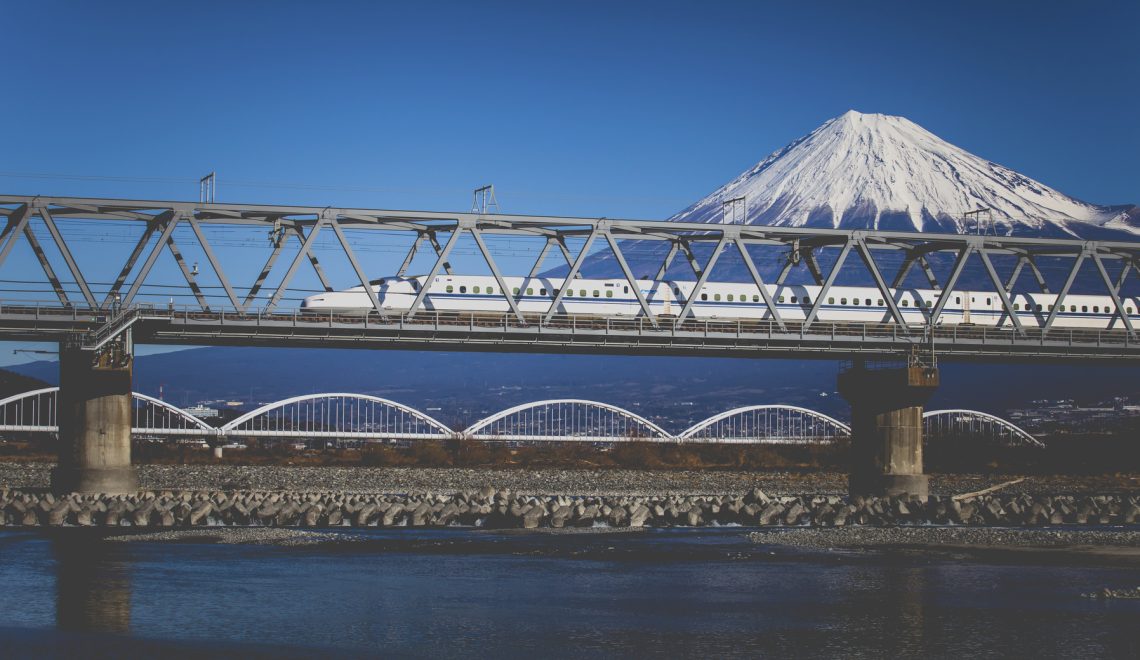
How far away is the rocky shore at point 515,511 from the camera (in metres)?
51.4

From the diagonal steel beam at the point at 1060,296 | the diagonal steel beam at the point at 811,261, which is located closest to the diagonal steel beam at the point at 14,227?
the diagonal steel beam at the point at 811,261

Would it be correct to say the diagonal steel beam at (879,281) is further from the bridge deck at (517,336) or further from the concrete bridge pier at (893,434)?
the concrete bridge pier at (893,434)

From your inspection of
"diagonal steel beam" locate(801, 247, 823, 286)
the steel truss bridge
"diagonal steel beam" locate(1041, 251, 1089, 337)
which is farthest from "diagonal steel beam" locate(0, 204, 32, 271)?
"diagonal steel beam" locate(1041, 251, 1089, 337)

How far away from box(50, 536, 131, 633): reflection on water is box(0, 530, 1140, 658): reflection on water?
0.26 feet

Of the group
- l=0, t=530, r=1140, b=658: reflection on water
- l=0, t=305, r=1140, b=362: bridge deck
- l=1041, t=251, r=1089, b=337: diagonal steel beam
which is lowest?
l=0, t=530, r=1140, b=658: reflection on water

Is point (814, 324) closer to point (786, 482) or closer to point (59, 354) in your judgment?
point (786, 482)

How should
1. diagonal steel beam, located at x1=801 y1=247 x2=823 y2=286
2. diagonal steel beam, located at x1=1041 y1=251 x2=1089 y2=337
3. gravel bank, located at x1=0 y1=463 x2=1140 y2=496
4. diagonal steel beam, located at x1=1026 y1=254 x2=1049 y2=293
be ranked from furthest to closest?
diagonal steel beam, located at x1=1026 y1=254 x2=1049 y2=293, gravel bank, located at x1=0 y1=463 x2=1140 y2=496, diagonal steel beam, located at x1=801 y1=247 x2=823 y2=286, diagonal steel beam, located at x1=1041 y1=251 x2=1089 y2=337

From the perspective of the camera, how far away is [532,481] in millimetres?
82062

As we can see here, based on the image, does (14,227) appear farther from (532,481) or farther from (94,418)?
(532,481)

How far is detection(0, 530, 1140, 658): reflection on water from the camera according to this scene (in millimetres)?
27828

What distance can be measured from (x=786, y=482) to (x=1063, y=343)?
888 inches

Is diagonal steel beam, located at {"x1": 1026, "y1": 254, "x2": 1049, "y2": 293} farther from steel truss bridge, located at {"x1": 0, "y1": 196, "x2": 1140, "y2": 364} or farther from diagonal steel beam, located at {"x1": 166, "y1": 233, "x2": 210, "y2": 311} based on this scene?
diagonal steel beam, located at {"x1": 166, "y1": 233, "x2": 210, "y2": 311}

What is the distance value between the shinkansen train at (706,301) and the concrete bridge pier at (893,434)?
10.3m

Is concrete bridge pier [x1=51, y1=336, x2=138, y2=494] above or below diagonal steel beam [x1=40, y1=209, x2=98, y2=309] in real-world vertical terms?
below
